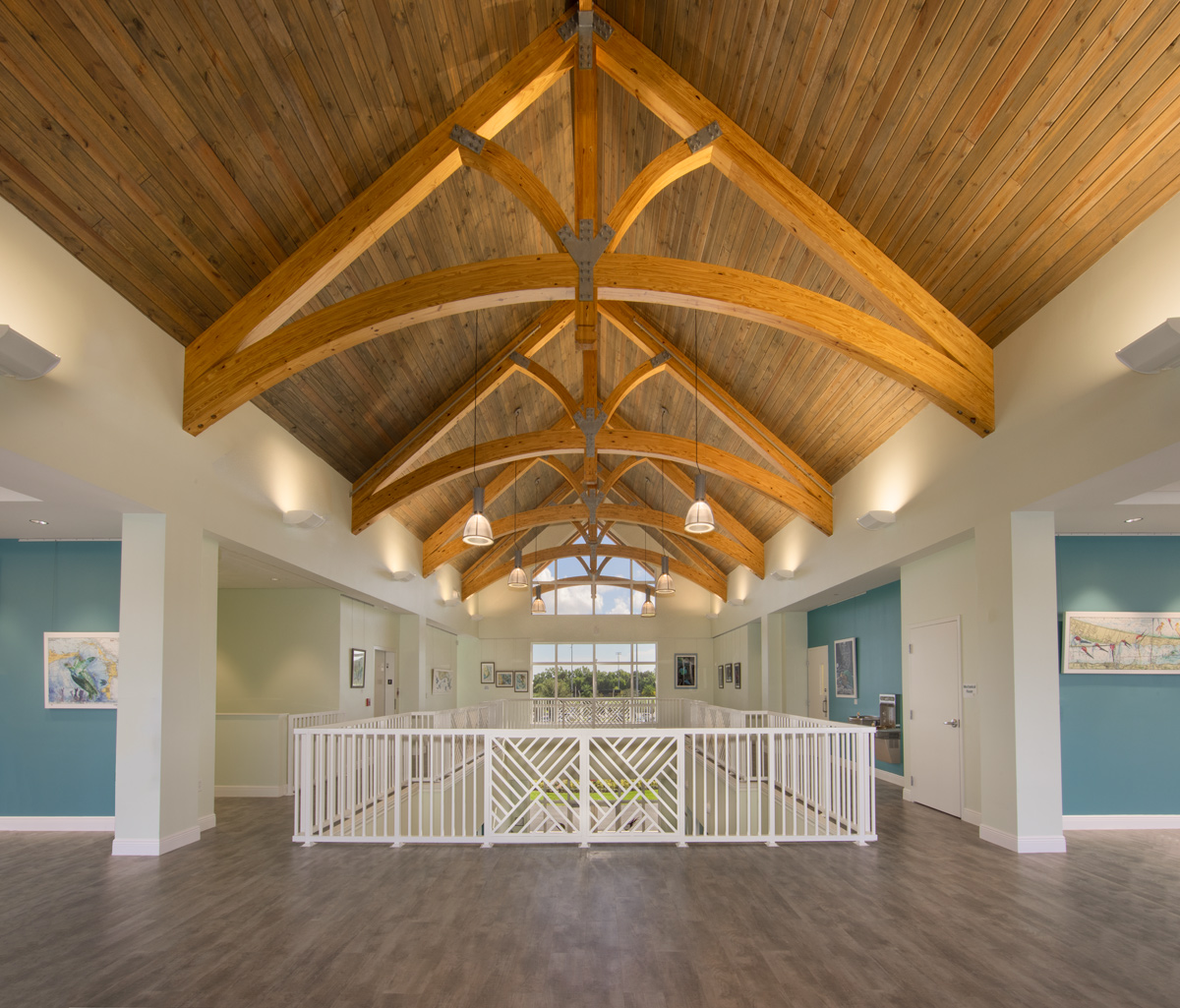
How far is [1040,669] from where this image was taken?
5.76 meters

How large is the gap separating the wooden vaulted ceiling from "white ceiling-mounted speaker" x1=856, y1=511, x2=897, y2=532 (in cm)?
98

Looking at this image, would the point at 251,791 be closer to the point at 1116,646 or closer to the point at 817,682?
the point at 817,682

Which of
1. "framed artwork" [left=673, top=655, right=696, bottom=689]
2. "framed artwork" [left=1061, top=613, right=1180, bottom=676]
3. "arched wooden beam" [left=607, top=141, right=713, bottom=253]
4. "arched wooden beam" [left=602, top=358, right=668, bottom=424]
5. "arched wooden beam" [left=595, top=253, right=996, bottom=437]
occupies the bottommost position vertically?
"framed artwork" [left=673, top=655, right=696, bottom=689]

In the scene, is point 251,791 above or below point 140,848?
below

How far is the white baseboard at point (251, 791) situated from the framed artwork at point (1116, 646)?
7.87m

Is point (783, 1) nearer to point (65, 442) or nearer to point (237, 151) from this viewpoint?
point (237, 151)

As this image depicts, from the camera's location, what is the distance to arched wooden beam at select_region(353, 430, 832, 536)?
33.3 feet

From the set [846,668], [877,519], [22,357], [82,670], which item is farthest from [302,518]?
[846,668]

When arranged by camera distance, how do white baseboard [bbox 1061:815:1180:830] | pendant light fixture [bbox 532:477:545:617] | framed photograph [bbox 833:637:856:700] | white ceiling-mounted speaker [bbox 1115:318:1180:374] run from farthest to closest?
pendant light fixture [bbox 532:477:545:617] → framed photograph [bbox 833:637:856:700] → white baseboard [bbox 1061:815:1180:830] → white ceiling-mounted speaker [bbox 1115:318:1180:374]

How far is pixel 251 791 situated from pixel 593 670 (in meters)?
11.6

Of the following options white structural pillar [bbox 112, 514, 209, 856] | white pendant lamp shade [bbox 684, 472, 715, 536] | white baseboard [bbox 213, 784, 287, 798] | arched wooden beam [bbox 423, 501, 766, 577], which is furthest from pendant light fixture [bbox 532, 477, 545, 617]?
white structural pillar [bbox 112, 514, 209, 856]

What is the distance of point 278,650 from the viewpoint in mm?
10289

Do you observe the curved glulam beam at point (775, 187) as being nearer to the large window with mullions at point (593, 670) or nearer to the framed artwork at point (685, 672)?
the framed artwork at point (685, 672)

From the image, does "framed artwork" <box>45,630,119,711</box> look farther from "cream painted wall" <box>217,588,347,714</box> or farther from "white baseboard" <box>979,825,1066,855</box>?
"white baseboard" <box>979,825,1066,855</box>
